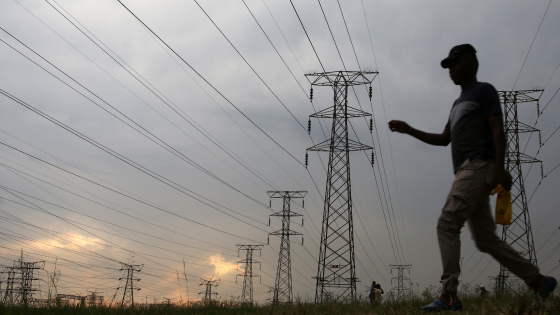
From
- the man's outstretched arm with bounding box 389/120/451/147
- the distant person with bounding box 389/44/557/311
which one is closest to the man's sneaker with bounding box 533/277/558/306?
the distant person with bounding box 389/44/557/311

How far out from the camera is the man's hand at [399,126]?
5.11 metres

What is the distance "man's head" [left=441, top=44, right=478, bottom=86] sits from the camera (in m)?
4.65

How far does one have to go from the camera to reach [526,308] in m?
3.97

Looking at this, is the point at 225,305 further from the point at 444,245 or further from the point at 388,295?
the point at 444,245

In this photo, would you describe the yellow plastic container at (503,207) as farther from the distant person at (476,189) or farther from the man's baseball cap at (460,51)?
the man's baseball cap at (460,51)

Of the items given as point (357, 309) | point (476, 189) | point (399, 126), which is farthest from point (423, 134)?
point (357, 309)

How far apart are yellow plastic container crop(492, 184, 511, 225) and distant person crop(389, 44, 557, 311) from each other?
0.26 feet

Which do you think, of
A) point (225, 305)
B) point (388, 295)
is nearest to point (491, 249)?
point (388, 295)

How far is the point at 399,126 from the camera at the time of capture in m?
5.11

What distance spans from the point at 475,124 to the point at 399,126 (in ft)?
2.73

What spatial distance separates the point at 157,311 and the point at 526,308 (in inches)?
147

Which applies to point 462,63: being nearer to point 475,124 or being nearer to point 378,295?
point 475,124

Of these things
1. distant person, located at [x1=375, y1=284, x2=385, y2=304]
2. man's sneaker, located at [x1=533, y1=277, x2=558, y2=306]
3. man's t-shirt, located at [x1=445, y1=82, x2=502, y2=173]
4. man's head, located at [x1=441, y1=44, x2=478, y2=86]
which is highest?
man's head, located at [x1=441, y1=44, x2=478, y2=86]

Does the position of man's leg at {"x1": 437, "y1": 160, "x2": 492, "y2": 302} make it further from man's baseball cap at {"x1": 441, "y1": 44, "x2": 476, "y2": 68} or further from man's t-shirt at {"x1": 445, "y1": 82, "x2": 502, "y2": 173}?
man's baseball cap at {"x1": 441, "y1": 44, "x2": 476, "y2": 68}
